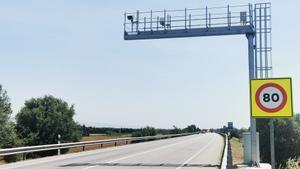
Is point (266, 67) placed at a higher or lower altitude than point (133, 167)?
higher

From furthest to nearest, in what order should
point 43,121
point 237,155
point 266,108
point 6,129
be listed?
point 43,121 → point 6,129 → point 237,155 → point 266,108

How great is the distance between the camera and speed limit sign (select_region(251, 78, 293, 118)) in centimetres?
909

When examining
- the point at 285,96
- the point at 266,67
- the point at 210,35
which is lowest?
the point at 285,96

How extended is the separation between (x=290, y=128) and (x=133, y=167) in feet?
70.1

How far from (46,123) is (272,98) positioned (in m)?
44.0

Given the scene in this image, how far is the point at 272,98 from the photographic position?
915 cm

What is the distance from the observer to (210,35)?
24.1 metres

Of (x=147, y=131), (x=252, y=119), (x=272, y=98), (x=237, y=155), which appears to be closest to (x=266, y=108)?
(x=272, y=98)

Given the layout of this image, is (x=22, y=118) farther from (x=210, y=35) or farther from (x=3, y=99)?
(x=210, y=35)

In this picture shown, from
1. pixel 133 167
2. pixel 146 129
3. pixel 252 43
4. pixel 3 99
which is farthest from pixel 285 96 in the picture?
pixel 146 129

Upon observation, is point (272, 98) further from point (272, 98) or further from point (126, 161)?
point (126, 161)

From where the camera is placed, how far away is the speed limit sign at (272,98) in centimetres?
909

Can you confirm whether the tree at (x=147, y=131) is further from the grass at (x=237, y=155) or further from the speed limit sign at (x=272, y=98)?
the speed limit sign at (x=272, y=98)

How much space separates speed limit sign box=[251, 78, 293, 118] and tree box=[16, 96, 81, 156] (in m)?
41.7
